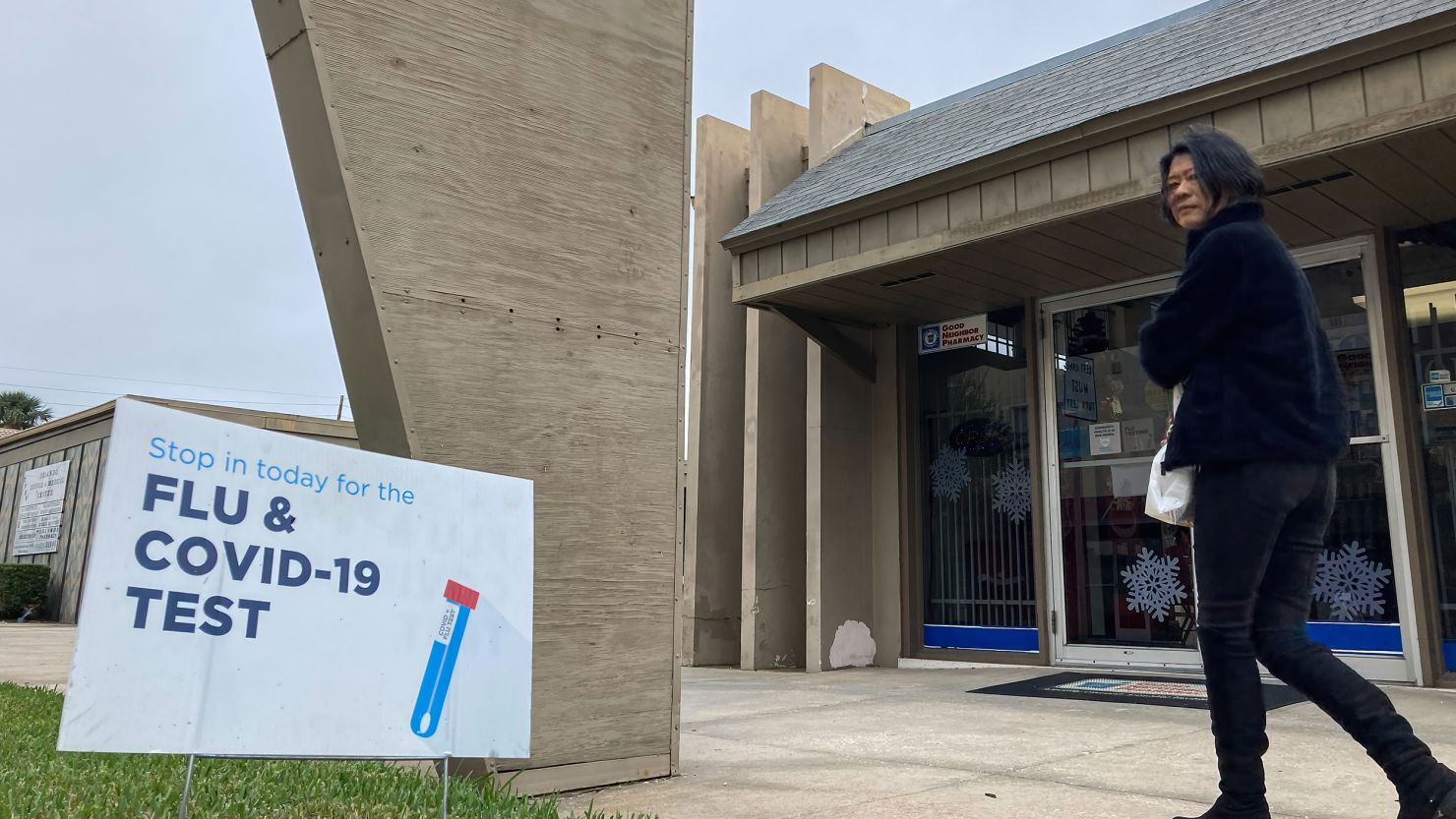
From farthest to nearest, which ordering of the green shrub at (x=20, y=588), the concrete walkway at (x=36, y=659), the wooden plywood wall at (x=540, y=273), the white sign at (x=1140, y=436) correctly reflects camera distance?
1. the green shrub at (x=20, y=588)
2. the white sign at (x=1140, y=436)
3. the concrete walkway at (x=36, y=659)
4. the wooden plywood wall at (x=540, y=273)

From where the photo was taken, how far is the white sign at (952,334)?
8156 mm

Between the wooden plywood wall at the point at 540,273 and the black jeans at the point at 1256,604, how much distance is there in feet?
6.16

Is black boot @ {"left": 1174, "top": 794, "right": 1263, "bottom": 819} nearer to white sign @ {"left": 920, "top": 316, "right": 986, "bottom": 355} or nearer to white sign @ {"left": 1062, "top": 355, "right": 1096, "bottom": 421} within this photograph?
white sign @ {"left": 1062, "top": 355, "right": 1096, "bottom": 421}

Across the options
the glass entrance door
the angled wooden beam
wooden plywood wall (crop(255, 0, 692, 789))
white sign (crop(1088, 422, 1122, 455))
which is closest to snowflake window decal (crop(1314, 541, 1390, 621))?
the glass entrance door

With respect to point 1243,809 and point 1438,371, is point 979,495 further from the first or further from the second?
point 1243,809

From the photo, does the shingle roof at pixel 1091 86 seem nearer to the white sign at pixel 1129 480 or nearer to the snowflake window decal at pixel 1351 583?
the white sign at pixel 1129 480

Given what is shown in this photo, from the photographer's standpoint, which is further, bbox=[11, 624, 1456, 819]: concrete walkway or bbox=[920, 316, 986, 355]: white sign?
bbox=[920, 316, 986, 355]: white sign

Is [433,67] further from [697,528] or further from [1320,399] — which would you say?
[697,528]

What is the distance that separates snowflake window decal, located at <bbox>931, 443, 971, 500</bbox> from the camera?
8305 millimetres

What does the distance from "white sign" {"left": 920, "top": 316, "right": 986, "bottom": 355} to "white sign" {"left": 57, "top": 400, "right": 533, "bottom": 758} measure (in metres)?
6.06

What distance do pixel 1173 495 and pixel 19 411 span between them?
51.7m

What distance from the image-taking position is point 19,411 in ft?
140

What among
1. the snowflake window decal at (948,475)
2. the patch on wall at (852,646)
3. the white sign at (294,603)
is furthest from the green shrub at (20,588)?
the white sign at (294,603)

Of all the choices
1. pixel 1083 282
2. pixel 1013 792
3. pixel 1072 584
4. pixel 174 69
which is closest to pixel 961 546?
pixel 1072 584
